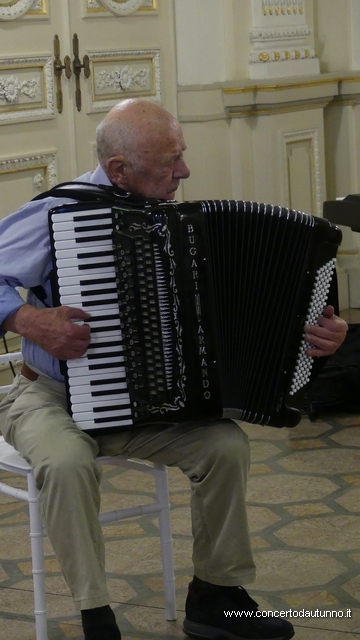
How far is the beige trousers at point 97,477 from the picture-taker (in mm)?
1895

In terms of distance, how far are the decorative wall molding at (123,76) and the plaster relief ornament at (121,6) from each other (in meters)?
0.17

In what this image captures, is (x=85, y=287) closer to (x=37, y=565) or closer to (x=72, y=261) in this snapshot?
(x=72, y=261)

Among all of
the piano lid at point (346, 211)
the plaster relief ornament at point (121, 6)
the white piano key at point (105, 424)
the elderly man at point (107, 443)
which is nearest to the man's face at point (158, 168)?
the elderly man at point (107, 443)

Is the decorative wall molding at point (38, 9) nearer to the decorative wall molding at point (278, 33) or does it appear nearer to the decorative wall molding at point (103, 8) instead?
the decorative wall molding at point (103, 8)

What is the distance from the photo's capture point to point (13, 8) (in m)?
3.71

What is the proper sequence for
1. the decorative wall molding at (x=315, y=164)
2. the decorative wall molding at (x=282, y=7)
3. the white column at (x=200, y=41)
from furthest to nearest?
the decorative wall molding at (x=315, y=164)
the decorative wall molding at (x=282, y=7)
the white column at (x=200, y=41)

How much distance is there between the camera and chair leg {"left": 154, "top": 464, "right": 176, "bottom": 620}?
217 cm

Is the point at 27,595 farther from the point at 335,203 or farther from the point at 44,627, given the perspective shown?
the point at 335,203

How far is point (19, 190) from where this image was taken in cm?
384

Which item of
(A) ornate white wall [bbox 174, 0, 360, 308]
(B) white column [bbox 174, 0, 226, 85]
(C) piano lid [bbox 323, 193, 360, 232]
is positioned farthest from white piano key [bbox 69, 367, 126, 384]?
(B) white column [bbox 174, 0, 226, 85]

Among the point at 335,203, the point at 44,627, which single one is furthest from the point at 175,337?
the point at 335,203

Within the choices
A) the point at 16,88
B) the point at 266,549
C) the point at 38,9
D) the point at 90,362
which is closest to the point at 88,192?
the point at 90,362

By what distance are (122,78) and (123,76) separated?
0.01 m

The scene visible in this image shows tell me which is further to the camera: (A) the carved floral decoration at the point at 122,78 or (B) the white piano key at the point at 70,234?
(A) the carved floral decoration at the point at 122,78
